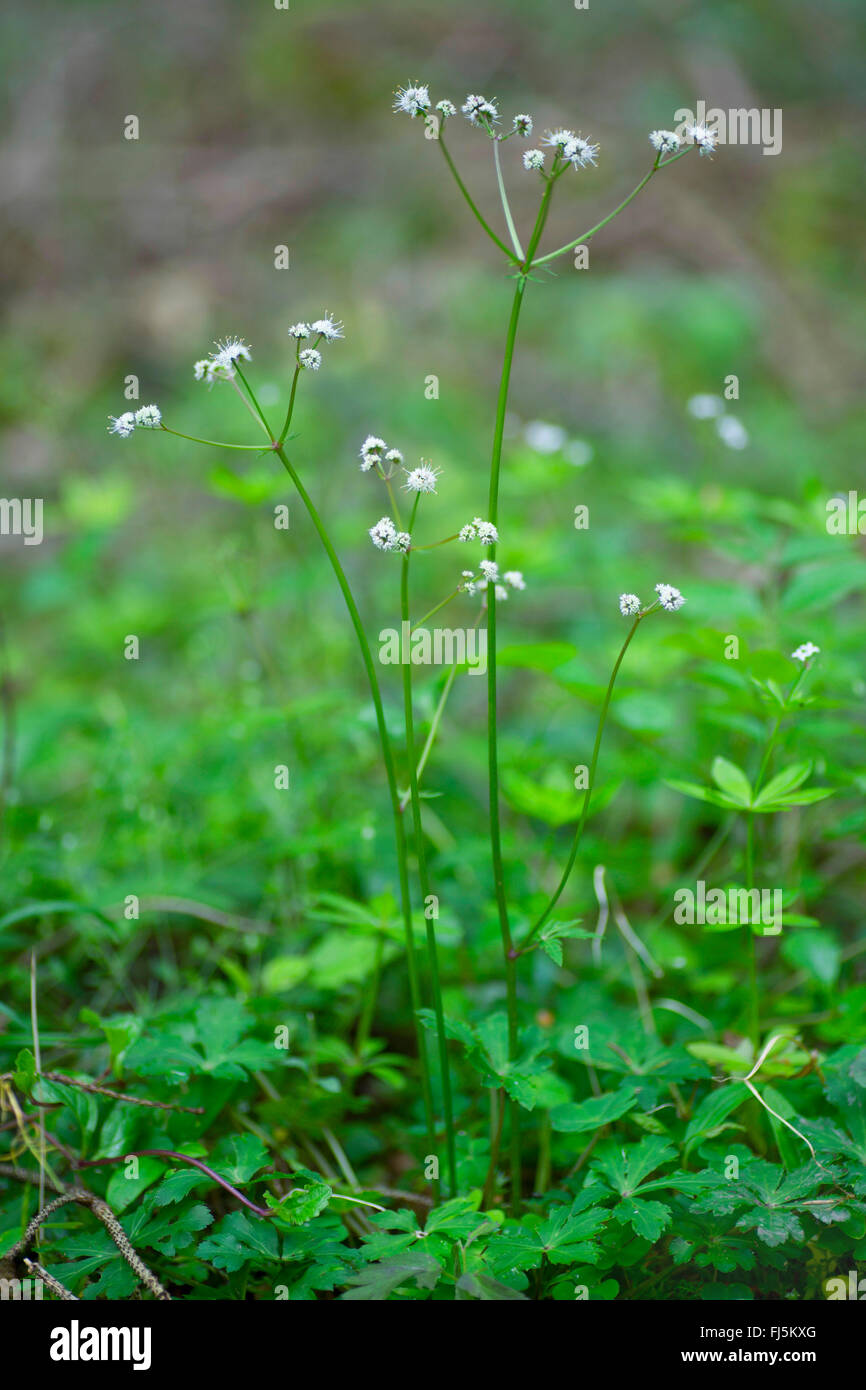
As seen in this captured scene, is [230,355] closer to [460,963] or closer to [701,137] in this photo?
[701,137]

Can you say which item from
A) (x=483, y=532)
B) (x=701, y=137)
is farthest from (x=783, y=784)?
(x=701, y=137)

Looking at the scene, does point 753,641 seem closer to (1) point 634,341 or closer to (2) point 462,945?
(2) point 462,945

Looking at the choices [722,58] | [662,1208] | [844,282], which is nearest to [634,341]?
[844,282]

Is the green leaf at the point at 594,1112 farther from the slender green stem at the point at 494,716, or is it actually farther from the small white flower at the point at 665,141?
the small white flower at the point at 665,141

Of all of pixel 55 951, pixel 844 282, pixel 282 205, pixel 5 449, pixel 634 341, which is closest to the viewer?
pixel 55 951

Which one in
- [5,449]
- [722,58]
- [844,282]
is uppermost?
[722,58]

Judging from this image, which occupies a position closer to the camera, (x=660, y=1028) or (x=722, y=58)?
(x=660, y=1028)
